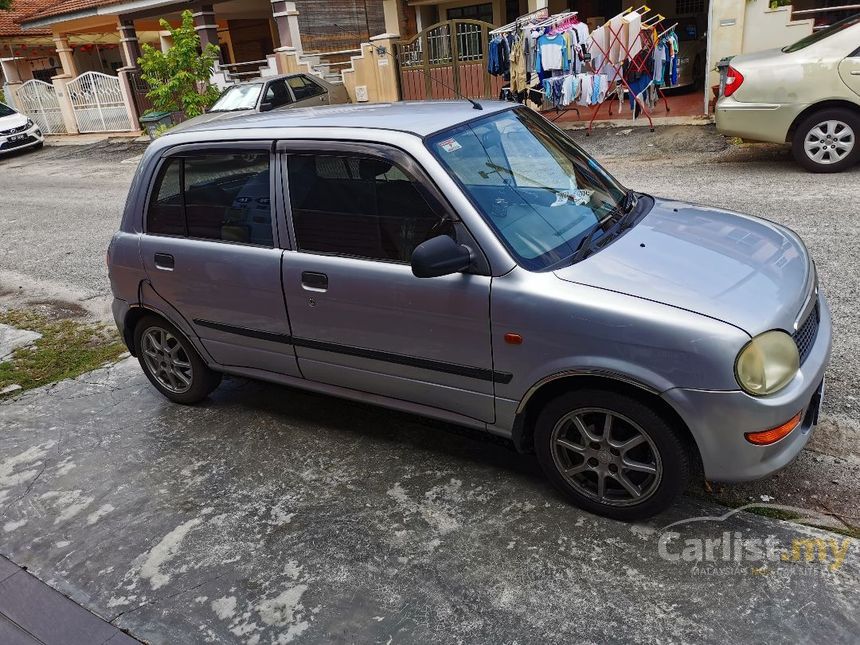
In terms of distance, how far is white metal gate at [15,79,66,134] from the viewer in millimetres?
24359

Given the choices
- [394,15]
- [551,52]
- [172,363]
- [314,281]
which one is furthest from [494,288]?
[394,15]

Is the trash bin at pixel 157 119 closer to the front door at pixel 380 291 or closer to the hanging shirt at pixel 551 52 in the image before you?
the hanging shirt at pixel 551 52

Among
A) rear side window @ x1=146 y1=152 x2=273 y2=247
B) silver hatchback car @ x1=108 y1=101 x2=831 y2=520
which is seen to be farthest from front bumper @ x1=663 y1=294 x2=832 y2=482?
rear side window @ x1=146 y1=152 x2=273 y2=247

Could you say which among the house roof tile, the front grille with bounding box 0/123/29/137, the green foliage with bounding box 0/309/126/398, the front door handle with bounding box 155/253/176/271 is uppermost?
the house roof tile

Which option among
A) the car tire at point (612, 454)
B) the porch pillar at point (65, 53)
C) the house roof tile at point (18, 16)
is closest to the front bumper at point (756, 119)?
the car tire at point (612, 454)

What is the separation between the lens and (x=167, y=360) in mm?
4609

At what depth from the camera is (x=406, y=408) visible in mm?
3629

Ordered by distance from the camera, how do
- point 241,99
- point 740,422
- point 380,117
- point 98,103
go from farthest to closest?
1. point 98,103
2. point 241,99
3. point 380,117
4. point 740,422

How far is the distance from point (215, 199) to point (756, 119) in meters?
7.13

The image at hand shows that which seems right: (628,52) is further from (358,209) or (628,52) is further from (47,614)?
(47,614)

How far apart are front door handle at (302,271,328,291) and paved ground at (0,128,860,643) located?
0.99 m

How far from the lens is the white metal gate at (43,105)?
24.4 meters

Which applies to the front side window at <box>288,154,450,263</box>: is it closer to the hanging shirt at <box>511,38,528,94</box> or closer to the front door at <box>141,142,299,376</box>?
the front door at <box>141,142,299,376</box>

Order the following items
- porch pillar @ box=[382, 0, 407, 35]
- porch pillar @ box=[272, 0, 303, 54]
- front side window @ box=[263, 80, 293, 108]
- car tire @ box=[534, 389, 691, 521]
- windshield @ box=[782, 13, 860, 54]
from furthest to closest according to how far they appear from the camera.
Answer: porch pillar @ box=[272, 0, 303, 54] → porch pillar @ box=[382, 0, 407, 35] → front side window @ box=[263, 80, 293, 108] → windshield @ box=[782, 13, 860, 54] → car tire @ box=[534, 389, 691, 521]
